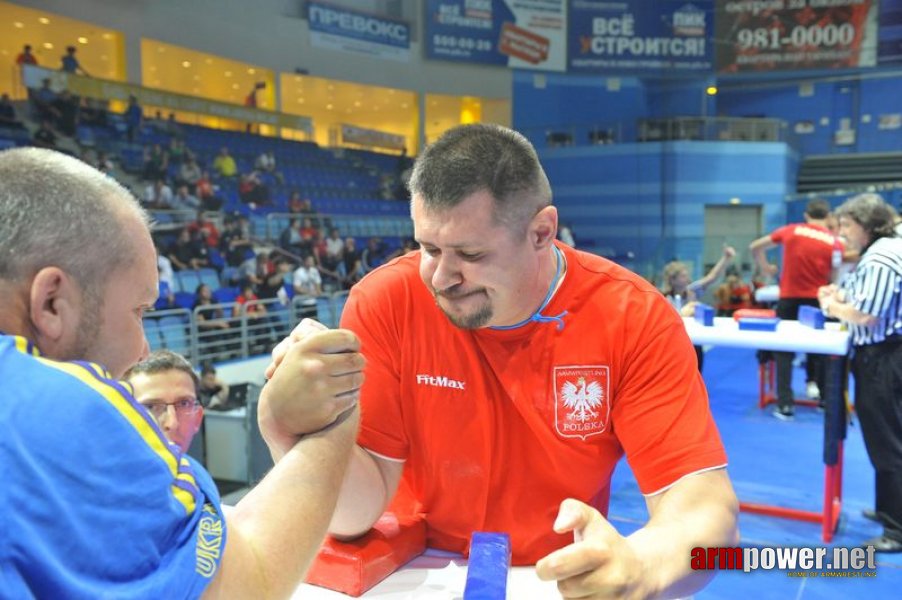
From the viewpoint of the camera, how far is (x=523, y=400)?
1419 millimetres

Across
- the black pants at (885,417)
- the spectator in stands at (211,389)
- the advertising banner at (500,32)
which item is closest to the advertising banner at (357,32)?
the advertising banner at (500,32)

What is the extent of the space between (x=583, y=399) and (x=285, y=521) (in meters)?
0.71

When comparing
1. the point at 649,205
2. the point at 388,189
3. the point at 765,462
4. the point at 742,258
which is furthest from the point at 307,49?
the point at 765,462

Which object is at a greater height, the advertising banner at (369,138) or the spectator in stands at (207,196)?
the advertising banner at (369,138)

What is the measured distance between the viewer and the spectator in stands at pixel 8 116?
9.62 metres

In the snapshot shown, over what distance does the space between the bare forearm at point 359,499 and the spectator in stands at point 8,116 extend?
34.4ft

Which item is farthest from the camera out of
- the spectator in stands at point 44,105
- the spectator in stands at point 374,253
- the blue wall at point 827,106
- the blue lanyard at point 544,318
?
the blue wall at point 827,106

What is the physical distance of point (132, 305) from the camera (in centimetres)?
83

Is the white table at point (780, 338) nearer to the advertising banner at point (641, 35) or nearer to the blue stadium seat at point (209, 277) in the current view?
the blue stadium seat at point (209, 277)

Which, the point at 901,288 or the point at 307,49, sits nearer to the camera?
the point at 901,288

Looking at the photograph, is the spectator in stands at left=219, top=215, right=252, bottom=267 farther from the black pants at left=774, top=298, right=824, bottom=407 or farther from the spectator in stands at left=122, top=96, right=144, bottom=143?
the black pants at left=774, top=298, right=824, bottom=407

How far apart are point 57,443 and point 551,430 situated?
0.96 meters

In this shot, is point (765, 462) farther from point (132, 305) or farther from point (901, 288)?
point (132, 305)

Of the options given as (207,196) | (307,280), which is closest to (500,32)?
(207,196)
